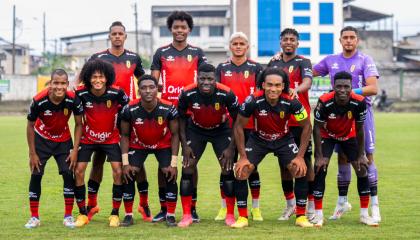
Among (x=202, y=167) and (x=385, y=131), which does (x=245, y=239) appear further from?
(x=385, y=131)

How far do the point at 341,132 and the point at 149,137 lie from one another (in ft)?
7.91

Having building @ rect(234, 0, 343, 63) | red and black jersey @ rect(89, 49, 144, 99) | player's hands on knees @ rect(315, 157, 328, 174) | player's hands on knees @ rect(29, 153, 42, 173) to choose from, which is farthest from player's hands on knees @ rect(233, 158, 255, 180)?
building @ rect(234, 0, 343, 63)

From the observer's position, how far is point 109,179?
47.2 ft

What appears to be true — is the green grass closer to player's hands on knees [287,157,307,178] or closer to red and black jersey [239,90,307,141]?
player's hands on knees [287,157,307,178]

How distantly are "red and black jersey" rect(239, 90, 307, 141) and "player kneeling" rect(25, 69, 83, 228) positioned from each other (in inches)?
83.4

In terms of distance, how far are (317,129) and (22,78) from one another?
50.7 meters

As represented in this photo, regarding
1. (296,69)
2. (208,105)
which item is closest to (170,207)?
(208,105)

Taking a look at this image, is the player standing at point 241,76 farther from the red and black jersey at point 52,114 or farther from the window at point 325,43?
the window at point 325,43

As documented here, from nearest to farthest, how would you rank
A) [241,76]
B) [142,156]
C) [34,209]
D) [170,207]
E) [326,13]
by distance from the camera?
[34,209]
[170,207]
[142,156]
[241,76]
[326,13]

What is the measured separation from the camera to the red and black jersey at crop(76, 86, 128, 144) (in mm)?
9062

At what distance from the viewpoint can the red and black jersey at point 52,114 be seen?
8.80 meters

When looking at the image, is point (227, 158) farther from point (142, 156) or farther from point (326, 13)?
point (326, 13)

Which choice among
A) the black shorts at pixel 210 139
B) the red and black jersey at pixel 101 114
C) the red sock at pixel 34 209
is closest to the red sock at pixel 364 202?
the black shorts at pixel 210 139

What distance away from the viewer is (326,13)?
60094 millimetres
